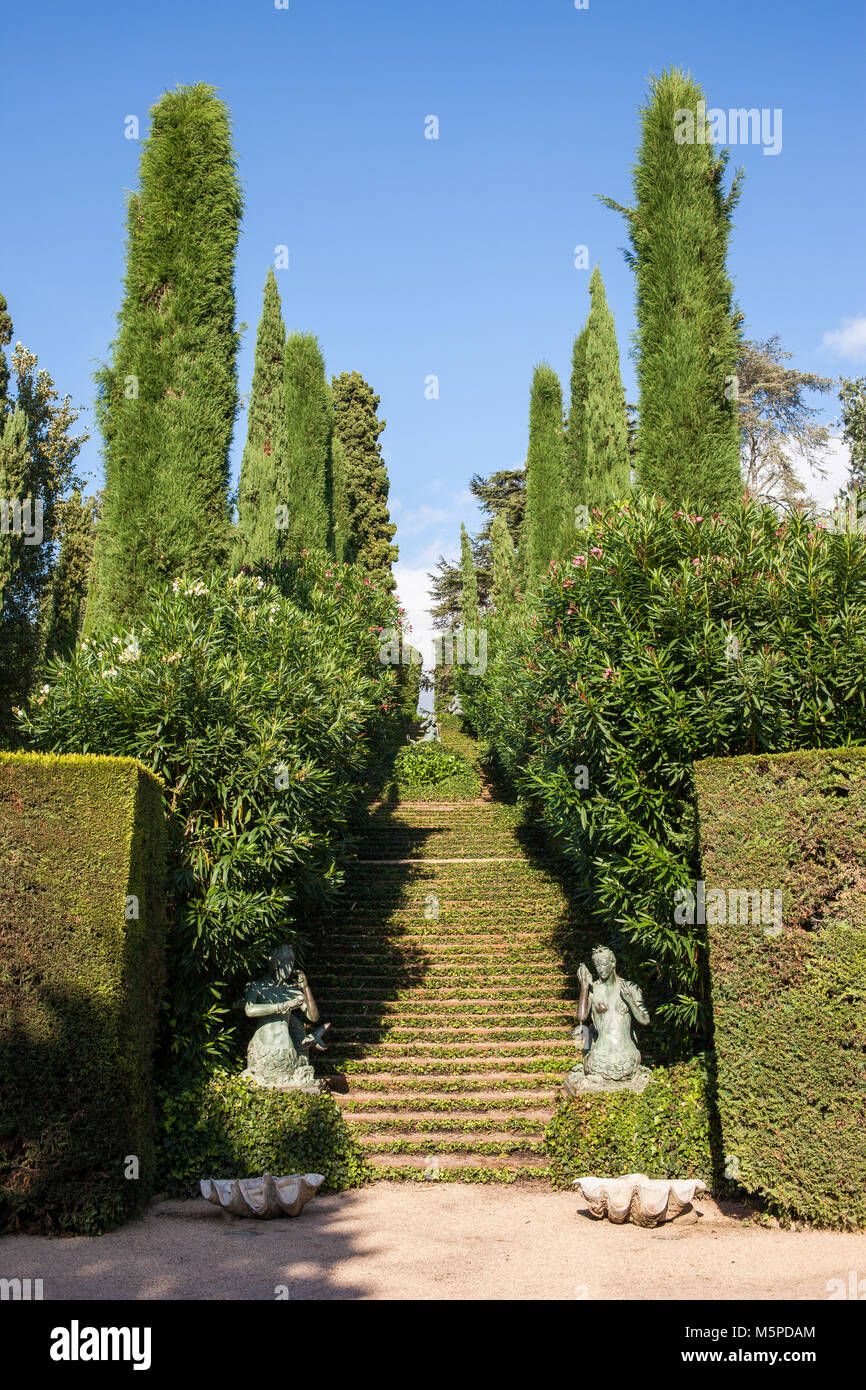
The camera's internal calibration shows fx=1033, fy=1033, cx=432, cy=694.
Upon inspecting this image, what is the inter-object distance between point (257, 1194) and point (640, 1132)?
350 cm

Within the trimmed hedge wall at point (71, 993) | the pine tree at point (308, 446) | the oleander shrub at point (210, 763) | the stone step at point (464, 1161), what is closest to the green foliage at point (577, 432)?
the pine tree at point (308, 446)

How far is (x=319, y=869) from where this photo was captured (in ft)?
38.0

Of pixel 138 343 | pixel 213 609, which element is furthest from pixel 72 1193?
pixel 138 343

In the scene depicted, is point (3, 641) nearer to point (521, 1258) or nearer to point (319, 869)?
point (319, 869)

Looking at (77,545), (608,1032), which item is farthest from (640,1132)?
(77,545)

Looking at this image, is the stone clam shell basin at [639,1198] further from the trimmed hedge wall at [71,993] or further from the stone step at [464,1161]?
the trimmed hedge wall at [71,993]

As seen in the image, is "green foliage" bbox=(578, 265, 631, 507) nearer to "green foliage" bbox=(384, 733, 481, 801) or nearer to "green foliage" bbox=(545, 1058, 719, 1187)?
"green foliage" bbox=(384, 733, 481, 801)

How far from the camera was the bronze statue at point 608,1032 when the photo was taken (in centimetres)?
1008

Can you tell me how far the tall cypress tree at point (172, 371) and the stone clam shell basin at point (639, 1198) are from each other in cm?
821

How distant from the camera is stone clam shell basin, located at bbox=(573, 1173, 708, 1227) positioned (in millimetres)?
7938

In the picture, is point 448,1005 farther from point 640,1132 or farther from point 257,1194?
point 257,1194

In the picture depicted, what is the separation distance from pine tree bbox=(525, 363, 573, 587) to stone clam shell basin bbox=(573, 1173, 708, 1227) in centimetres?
1738

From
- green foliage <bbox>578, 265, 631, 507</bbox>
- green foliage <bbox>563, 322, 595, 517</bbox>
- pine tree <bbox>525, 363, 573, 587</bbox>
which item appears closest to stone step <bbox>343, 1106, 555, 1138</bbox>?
green foliage <bbox>578, 265, 631, 507</bbox>

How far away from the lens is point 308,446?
2506cm
